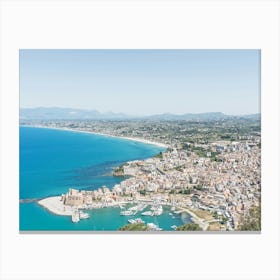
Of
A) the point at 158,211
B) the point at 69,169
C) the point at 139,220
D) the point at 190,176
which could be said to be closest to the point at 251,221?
the point at 190,176

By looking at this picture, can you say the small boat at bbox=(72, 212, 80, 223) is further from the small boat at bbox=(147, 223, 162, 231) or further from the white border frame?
the small boat at bbox=(147, 223, 162, 231)

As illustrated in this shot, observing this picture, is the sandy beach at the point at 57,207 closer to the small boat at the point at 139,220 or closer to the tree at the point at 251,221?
the small boat at the point at 139,220

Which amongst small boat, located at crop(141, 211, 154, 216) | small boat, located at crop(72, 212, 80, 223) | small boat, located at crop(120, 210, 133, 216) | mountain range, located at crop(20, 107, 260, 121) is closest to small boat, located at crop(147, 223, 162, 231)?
small boat, located at crop(141, 211, 154, 216)

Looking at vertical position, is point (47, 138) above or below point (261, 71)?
below
